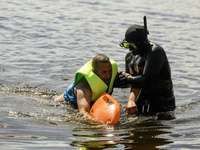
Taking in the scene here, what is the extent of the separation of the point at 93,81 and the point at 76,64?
13.5 ft

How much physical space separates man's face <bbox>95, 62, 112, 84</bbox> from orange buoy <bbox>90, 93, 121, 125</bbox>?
1.12 feet

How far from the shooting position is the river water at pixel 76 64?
253 inches

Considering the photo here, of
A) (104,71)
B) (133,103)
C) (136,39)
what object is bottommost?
(133,103)

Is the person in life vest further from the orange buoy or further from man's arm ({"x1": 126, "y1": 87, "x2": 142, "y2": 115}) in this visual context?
man's arm ({"x1": 126, "y1": 87, "x2": 142, "y2": 115})

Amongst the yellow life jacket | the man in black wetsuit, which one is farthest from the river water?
the yellow life jacket

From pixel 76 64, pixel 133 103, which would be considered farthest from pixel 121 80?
pixel 76 64

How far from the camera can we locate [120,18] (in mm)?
17125

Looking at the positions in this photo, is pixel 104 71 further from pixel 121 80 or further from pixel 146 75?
pixel 146 75

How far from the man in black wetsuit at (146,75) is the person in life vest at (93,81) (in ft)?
1.18

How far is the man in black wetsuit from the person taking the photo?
718cm

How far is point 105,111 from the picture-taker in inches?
280

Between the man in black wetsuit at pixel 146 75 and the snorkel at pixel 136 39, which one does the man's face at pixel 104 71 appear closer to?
the man in black wetsuit at pixel 146 75

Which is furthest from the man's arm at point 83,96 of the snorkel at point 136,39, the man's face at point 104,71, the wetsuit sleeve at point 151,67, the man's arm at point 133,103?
the snorkel at point 136,39

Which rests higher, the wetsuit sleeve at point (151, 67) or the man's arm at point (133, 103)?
the wetsuit sleeve at point (151, 67)
